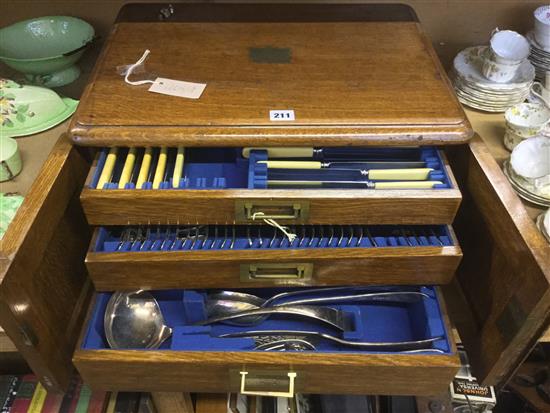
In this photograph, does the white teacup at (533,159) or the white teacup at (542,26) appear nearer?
the white teacup at (533,159)

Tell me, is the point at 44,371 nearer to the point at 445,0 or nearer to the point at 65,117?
the point at 65,117

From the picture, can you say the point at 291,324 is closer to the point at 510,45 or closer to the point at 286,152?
the point at 286,152

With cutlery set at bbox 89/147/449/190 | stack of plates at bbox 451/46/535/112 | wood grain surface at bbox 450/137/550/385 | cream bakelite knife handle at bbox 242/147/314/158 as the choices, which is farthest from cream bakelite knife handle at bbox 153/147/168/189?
stack of plates at bbox 451/46/535/112

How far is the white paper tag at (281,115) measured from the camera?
2.22 feet

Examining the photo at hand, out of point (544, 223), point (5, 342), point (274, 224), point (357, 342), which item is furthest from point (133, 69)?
point (544, 223)

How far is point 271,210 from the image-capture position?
0.67 m

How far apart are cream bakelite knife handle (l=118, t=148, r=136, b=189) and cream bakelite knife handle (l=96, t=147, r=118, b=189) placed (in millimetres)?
16

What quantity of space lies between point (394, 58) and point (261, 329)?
47 centimetres

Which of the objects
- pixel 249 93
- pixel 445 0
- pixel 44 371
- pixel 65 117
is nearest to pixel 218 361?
pixel 44 371

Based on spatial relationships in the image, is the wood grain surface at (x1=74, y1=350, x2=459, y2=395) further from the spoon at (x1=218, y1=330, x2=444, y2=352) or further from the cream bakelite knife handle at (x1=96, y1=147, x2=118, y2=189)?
the cream bakelite knife handle at (x1=96, y1=147, x2=118, y2=189)

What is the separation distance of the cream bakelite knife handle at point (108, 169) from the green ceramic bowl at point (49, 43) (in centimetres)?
28

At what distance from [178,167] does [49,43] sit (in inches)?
17.8

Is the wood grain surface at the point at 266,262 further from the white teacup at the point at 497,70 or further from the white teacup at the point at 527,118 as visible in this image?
the white teacup at the point at 497,70

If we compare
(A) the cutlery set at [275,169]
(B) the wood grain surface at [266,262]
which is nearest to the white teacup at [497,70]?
(A) the cutlery set at [275,169]
